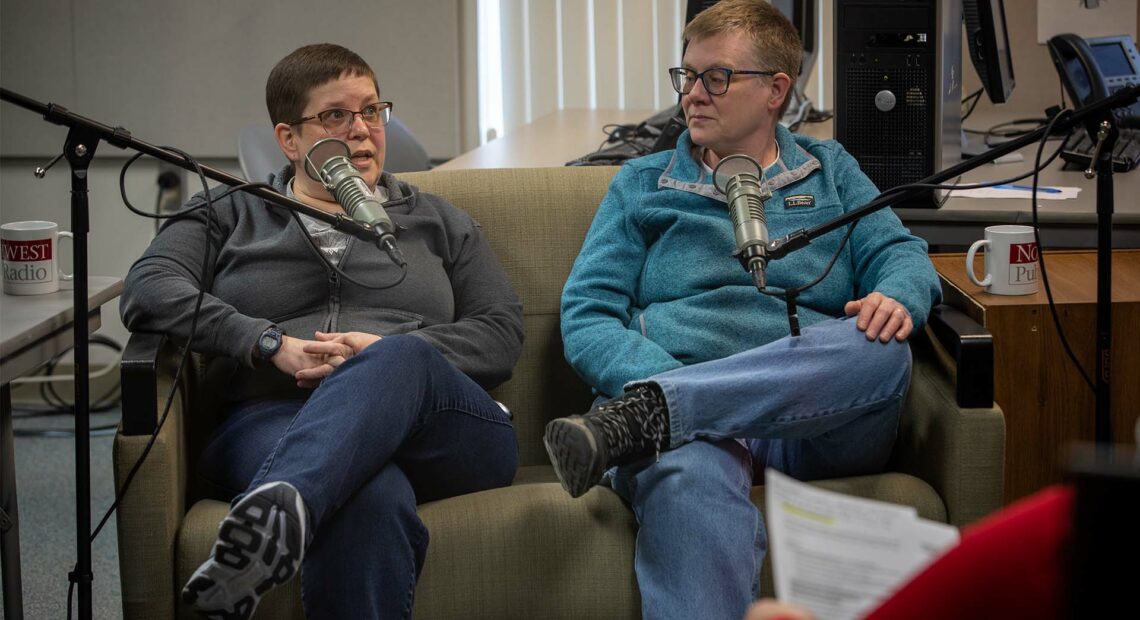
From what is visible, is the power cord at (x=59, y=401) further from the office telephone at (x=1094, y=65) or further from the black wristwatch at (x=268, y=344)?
the office telephone at (x=1094, y=65)

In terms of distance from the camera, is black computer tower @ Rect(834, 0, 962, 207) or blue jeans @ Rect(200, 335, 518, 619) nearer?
blue jeans @ Rect(200, 335, 518, 619)

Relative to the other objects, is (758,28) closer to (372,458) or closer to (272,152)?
(372,458)

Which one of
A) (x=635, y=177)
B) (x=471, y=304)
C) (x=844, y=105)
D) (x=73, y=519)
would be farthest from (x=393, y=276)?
(x=73, y=519)

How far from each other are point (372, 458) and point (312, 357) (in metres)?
0.26

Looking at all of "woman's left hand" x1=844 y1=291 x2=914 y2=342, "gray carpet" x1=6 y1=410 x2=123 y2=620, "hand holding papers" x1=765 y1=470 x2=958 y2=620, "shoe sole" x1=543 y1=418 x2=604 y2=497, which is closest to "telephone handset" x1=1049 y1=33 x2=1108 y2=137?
"woman's left hand" x1=844 y1=291 x2=914 y2=342

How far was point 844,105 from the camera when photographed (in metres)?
2.50

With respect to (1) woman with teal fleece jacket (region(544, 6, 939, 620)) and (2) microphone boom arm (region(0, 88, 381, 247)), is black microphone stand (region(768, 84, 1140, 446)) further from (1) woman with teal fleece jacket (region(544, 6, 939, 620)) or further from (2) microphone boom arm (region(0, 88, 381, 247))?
(2) microphone boom arm (region(0, 88, 381, 247))

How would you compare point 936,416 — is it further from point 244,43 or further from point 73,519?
point 244,43

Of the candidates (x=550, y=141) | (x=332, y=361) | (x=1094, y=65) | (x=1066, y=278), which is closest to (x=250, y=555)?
(x=332, y=361)

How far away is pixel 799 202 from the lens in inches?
78.4

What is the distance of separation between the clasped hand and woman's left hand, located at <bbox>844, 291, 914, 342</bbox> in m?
0.70

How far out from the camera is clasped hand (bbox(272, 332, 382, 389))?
1781 mm

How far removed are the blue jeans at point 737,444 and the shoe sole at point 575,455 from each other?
0.11 meters

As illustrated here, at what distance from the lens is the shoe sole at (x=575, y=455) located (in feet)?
5.21
